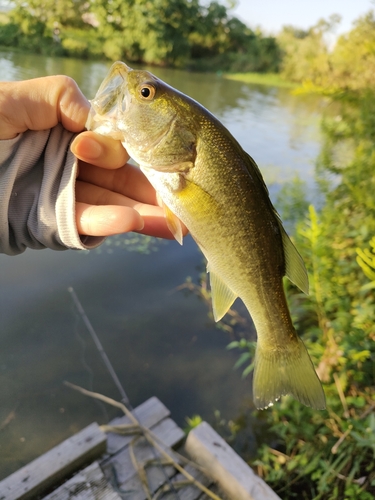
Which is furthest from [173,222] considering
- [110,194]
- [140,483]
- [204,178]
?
[140,483]

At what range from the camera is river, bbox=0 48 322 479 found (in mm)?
3186

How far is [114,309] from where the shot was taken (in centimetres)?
471

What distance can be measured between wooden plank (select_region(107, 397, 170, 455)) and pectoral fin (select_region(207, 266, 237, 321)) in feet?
5.89

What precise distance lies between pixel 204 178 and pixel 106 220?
46cm

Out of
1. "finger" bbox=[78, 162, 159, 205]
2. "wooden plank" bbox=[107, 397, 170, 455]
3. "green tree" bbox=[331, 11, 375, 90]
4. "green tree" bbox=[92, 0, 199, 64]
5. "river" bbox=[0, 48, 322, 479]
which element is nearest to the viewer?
"finger" bbox=[78, 162, 159, 205]

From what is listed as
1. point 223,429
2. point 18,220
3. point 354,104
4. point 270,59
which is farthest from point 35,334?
point 270,59

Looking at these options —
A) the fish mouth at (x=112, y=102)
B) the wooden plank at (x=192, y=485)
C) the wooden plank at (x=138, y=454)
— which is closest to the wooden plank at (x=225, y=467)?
the wooden plank at (x=192, y=485)

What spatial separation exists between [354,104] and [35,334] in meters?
5.00

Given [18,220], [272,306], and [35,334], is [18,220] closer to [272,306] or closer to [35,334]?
[272,306]

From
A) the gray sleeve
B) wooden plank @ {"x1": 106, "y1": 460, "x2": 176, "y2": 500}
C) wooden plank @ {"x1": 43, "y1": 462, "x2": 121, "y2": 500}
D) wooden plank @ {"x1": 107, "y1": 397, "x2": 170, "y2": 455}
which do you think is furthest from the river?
the gray sleeve

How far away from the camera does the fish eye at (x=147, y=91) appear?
4.77 ft

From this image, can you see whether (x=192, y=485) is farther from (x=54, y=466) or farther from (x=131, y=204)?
(x=131, y=204)

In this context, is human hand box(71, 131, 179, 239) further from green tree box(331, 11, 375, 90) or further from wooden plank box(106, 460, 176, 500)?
green tree box(331, 11, 375, 90)

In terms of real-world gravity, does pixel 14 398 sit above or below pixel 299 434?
below
